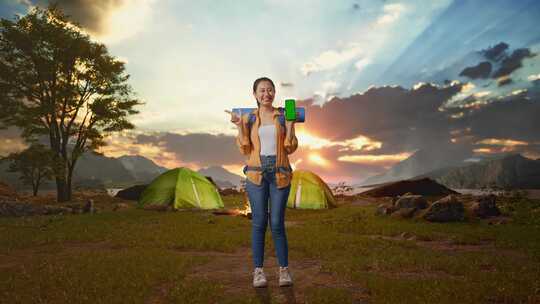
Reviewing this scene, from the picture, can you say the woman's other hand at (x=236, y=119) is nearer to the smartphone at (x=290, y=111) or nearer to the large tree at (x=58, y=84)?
the smartphone at (x=290, y=111)

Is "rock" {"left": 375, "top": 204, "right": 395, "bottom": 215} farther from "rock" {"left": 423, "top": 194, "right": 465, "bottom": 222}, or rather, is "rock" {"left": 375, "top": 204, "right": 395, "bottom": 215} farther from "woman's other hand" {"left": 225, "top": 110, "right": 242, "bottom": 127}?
"woman's other hand" {"left": 225, "top": 110, "right": 242, "bottom": 127}

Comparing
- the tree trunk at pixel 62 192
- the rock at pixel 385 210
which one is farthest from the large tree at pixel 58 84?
the rock at pixel 385 210

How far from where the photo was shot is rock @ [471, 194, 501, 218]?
1689 cm

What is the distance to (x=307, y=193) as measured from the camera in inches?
928

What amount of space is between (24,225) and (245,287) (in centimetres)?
1354

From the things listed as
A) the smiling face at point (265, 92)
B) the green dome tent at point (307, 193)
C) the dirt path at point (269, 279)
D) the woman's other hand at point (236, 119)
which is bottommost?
the dirt path at point (269, 279)

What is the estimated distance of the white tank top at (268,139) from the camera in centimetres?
614

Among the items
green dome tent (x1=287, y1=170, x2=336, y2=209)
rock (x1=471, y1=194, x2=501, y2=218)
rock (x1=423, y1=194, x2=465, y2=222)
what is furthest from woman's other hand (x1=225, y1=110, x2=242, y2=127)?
green dome tent (x1=287, y1=170, x2=336, y2=209)

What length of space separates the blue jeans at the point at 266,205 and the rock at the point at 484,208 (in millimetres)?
14482

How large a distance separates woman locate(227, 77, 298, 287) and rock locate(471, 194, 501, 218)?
47.3ft

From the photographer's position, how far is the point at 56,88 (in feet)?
95.8

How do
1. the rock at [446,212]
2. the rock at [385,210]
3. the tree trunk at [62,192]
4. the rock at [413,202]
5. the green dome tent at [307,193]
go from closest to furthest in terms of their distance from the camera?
the rock at [446,212]
the rock at [413,202]
the rock at [385,210]
the green dome tent at [307,193]
the tree trunk at [62,192]

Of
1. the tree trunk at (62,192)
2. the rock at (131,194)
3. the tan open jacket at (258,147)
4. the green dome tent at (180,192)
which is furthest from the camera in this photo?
the rock at (131,194)

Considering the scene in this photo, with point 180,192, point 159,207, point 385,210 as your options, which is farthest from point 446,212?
point 159,207
